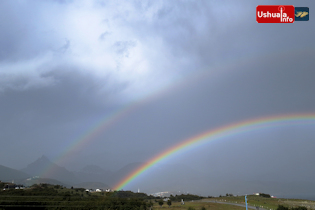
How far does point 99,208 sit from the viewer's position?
6231 cm

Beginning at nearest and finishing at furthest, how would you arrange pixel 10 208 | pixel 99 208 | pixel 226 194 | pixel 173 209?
pixel 10 208 < pixel 99 208 < pixel 173 209 < pixel 226 194

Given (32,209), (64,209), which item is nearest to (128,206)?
(64,209)

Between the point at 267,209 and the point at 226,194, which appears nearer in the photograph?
the point at 267,209

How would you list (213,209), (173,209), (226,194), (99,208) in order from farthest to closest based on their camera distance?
1. (226,194)
2. (173,209)
3. (213,209)
4. (99,208)

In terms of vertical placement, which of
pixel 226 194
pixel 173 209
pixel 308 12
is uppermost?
pixel 308 12

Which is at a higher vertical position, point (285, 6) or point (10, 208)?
point (285, 6)

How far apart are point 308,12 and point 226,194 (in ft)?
447

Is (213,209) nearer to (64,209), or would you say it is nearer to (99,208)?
(99,208)

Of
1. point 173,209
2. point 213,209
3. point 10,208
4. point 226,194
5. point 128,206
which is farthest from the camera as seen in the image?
point 226,194

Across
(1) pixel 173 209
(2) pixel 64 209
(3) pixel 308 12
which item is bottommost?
(1) pixel 173 209

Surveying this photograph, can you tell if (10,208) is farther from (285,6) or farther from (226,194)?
(226,194)

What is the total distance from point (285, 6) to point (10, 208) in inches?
3064

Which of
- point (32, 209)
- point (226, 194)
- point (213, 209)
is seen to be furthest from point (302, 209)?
point (226, 194)

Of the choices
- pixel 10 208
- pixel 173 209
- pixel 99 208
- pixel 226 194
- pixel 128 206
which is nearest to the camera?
pixel 10 208
